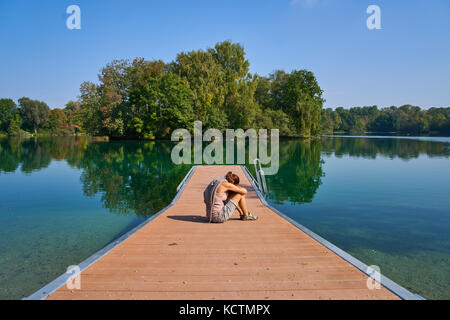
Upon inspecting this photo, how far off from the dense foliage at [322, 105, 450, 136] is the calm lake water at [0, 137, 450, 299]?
Answer: 5673 cm

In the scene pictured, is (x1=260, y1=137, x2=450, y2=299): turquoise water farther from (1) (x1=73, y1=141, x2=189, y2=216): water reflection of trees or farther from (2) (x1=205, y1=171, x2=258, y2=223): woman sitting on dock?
(1) (x1=73, y1=141, x2=189, y2=216): water reflection of trees

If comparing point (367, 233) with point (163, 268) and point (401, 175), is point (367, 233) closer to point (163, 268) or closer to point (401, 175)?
point (163, 268)

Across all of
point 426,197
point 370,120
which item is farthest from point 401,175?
point 370,120

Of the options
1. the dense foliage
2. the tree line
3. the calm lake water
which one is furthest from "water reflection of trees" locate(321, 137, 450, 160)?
the dense foliage

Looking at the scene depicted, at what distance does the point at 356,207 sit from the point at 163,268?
7.35m

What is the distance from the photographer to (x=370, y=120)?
108m

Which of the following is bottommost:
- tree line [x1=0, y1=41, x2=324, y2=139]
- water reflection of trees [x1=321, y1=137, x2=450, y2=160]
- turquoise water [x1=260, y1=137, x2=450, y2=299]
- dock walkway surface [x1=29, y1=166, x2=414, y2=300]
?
turquoise water [x1=260, y1=137, x2=450, y2=299]

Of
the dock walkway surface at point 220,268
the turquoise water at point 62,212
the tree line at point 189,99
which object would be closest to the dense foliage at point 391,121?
the tree line at point 189,99

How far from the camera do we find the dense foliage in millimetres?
76069

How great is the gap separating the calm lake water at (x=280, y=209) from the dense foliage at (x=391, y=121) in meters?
56.7

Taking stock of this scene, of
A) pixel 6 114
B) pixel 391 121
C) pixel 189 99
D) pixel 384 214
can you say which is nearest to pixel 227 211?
pixel 384 214

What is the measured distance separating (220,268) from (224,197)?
196 cm

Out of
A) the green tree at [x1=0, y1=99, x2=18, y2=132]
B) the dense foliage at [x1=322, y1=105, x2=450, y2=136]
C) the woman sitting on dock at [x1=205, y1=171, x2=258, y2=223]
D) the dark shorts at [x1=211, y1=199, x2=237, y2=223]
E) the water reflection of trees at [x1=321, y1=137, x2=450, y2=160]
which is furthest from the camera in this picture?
the dense foliage at [x1=322, y1=105, x2=450, y2=136]

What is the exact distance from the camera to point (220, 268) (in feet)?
10.8
